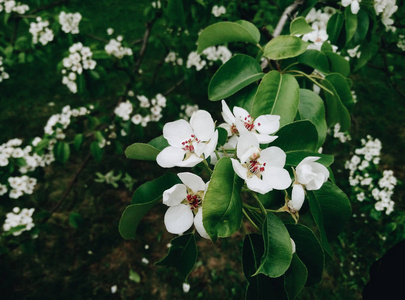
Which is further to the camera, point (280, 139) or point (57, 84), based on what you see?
point (57, 84)

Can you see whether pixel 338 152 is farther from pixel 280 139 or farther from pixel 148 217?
pixel 280 139

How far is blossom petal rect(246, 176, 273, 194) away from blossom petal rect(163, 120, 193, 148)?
25cm

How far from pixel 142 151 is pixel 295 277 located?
53cm

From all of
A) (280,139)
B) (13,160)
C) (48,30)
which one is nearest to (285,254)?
(280,139)

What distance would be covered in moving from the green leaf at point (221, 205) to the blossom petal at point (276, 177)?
92 millimetres

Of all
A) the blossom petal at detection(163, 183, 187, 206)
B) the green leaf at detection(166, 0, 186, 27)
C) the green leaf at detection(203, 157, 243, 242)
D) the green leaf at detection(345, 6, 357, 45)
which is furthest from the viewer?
the green leaf at detection(166, 0, 186, 27)

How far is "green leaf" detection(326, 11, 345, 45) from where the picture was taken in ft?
4.45

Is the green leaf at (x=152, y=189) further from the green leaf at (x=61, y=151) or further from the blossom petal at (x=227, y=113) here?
the green leaf at (x=61, y=151)

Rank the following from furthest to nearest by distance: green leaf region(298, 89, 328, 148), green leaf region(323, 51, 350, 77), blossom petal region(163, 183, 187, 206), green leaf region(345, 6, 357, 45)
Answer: green leaf region(345, 6, 357, 45)
green leaf region(323, 51, 350, 77)
green leaf region(298, 89, 328, 148)
blossom petal region(163, 183, 187, 206)

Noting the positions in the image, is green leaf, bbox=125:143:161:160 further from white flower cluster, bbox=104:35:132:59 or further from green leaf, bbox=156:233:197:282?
white flower cluster, bbox=104:35:132:59

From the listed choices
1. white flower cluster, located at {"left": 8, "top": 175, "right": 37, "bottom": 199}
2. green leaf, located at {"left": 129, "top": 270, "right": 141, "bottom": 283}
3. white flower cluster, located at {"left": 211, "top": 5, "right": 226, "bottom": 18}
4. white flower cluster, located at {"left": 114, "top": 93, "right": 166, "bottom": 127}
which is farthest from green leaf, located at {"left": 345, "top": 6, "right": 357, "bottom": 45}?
green leaf, located at {"left": 129, "top": 270, "right": 141, "bottom": 283}

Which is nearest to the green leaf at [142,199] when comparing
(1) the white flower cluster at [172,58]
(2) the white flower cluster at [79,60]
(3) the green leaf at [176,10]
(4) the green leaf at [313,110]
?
(4) the green leaf at [313,110]

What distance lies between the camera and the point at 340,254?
282 centimetres

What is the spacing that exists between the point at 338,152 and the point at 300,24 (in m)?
2.89
